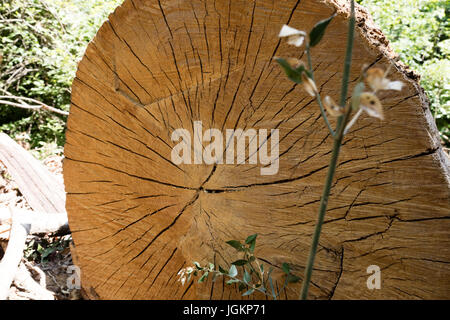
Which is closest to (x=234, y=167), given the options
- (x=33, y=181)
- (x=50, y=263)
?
(x=50, y=263)

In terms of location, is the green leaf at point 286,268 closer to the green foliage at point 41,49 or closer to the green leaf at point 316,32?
the green leaf at point 316,32

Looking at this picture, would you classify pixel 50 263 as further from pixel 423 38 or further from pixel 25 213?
pixel 423 38

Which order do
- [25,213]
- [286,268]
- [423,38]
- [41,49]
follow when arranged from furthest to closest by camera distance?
A: [41,49] < [423,38] < [25,213] < [286,268]

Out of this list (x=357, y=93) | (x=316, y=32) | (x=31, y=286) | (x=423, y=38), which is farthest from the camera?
(x=423, y=38)

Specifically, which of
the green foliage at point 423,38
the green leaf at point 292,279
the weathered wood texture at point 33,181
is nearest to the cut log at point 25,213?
the weathered wood texture at point 33,181

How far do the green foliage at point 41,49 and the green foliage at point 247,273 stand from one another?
3.42m

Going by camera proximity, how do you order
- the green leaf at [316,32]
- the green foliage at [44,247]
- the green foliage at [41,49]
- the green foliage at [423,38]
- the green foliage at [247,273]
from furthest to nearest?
the green foliage at [41,49]
the green foliage at [423,38]
the green foliage at [44,247]
the green foliage at [247,273]
the green leaf at [316,32]

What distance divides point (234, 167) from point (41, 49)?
12.7ft

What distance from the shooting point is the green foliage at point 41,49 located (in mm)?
4301

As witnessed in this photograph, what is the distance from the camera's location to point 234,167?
1.37 m

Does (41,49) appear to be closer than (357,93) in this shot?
No

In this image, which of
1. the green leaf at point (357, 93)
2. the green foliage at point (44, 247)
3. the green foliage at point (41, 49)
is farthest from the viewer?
the green foliage at point (41, 49)

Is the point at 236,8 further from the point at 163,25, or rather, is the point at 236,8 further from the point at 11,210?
the point at 11,210
